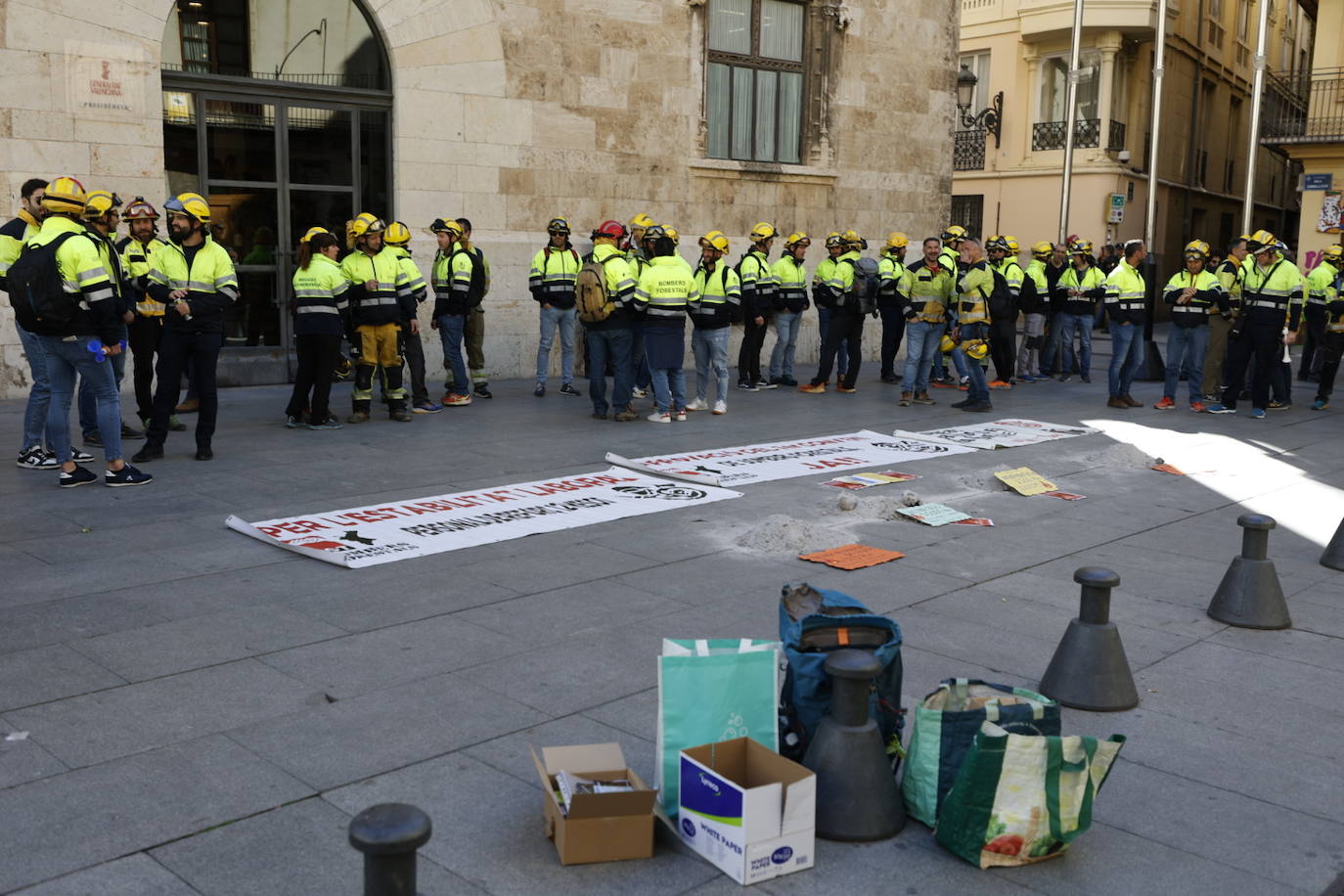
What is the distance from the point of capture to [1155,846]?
12.3ft

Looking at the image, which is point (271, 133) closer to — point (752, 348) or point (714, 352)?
point (714, 352)

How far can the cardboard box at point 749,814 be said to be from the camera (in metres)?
3.45

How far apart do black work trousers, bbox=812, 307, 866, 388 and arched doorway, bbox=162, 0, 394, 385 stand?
557 centimetres

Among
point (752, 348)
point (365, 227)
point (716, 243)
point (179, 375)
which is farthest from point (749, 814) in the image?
point (752, 348)

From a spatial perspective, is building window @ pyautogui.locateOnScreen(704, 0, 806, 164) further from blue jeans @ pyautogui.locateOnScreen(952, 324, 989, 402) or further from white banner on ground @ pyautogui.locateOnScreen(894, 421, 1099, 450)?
white banner on ground @ pyautogui.locateOnScreen(894, 421, 1099, 450)

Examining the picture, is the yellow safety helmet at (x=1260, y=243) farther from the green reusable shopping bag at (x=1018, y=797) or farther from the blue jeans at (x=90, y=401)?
the green reusable shopping bag at (x=1018, y=797)

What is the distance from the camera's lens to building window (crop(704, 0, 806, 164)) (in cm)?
1839

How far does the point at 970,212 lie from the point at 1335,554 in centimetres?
3008

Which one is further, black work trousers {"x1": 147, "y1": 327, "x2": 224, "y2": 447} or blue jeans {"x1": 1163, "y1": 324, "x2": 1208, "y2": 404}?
blue jeans {"x1": 1163, "y1": 324, "x2": 1208, "y2": 404}

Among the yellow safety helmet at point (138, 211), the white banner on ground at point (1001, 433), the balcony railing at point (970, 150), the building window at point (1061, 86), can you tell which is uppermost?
the building window at point (1061, 86)

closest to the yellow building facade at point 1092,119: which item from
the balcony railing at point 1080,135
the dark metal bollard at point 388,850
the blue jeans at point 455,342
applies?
the balcony railing at point 1080,135

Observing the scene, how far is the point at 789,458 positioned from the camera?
10.7 meters

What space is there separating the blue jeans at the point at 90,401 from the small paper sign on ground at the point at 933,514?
579 cm

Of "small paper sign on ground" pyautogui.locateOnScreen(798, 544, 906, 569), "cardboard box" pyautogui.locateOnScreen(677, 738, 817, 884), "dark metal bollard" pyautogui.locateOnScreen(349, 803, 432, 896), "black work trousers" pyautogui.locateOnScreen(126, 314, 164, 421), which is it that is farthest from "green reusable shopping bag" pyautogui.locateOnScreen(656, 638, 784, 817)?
"black work trousers" pyautogui.locateOnScreen(126, 314, 164, 421)
